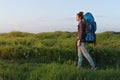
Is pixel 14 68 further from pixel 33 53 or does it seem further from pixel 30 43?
pixel 30 43

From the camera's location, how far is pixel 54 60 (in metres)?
14.9

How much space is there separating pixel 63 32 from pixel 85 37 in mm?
12843

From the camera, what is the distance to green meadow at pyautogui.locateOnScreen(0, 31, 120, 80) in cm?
1001

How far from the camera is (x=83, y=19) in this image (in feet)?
41.3

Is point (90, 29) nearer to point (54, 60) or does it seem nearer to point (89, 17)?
point (89, 17)

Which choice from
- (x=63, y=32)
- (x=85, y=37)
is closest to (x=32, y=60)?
(x=85, y=37)

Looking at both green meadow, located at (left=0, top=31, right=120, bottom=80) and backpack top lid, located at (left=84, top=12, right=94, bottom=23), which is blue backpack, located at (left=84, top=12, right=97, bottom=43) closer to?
backpack top lid, located at (left=84, top=12, right=94, bottom=23)

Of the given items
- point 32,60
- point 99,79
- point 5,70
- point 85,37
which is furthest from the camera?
point 32,60

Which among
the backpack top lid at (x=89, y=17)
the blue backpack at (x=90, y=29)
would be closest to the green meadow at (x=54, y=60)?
the blue backpack at (x=90, y=29)

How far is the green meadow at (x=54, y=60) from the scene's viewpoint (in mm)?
10008

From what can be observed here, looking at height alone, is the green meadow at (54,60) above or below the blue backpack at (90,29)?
below

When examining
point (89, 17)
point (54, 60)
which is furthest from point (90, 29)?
point (54, 60)

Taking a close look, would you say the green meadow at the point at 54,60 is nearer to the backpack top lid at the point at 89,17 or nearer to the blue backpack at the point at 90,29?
the blue backpack at the point at 90,29

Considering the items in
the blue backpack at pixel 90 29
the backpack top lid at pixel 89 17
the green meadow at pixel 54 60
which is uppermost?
the backpack top lid at pixel 89 17
